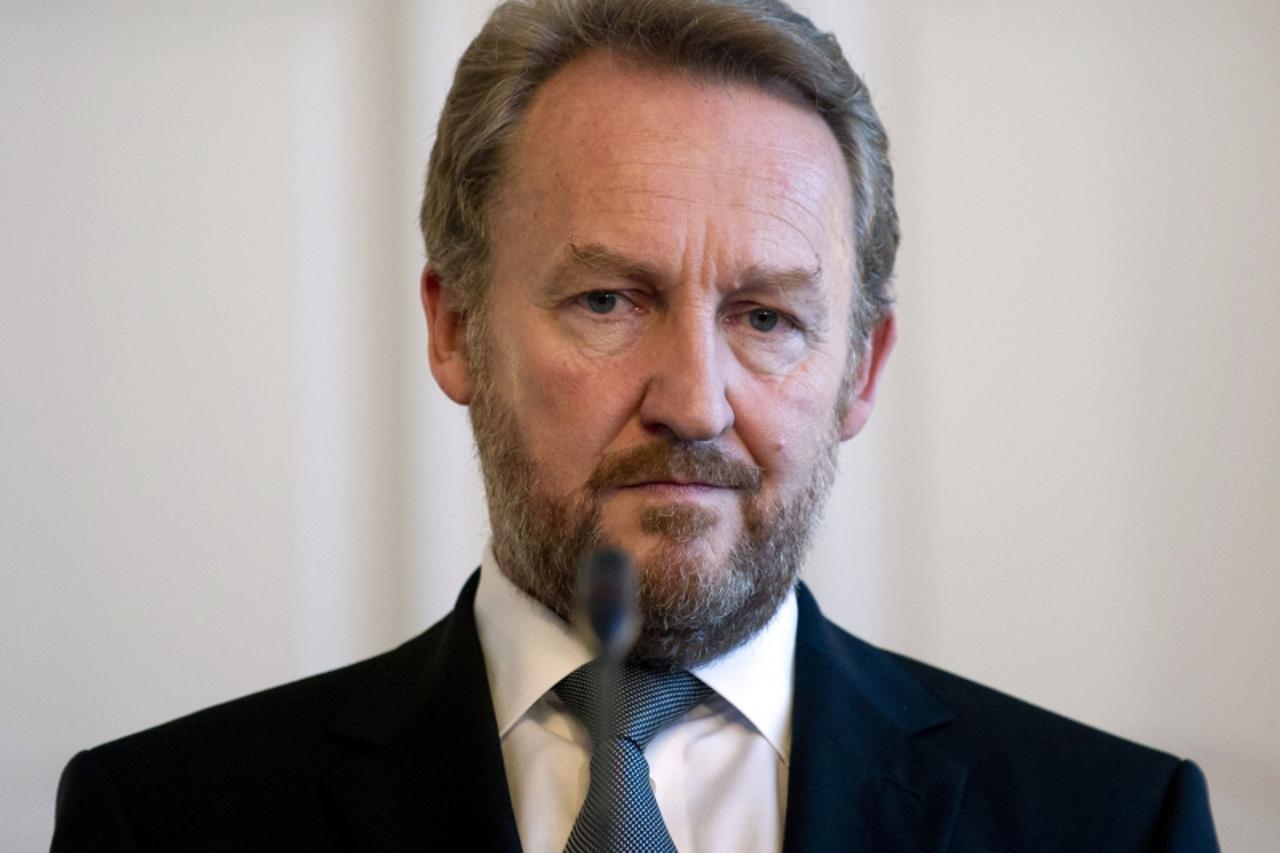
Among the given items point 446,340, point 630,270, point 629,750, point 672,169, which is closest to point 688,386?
point 630,270

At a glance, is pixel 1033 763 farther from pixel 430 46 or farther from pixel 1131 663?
pixel 430 46

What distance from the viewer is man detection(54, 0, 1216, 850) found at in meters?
1.76

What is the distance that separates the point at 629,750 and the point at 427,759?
238 millimetres

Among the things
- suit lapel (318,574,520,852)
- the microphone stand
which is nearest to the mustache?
suit lapel (318,574,520,852)

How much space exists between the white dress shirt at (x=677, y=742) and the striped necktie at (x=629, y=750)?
0.07ft

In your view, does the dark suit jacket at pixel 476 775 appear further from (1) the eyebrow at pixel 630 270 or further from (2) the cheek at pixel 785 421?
(1) the eyebrow at pixel 630 270

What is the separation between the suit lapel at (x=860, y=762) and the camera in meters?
1.73

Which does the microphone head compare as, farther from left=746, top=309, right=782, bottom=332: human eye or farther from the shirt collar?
left=746, top=309, right=782, bottom=332: human eye

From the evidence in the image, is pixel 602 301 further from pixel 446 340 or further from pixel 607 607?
pixel 607 607

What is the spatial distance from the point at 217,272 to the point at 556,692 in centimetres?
122

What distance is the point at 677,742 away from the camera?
1816 millimetres

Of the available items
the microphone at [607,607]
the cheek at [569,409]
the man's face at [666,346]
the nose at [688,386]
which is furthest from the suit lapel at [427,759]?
the microphone at [607,607]

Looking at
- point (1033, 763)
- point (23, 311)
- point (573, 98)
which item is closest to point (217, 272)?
point (23, 311)

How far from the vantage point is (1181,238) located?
2877 millimetres
